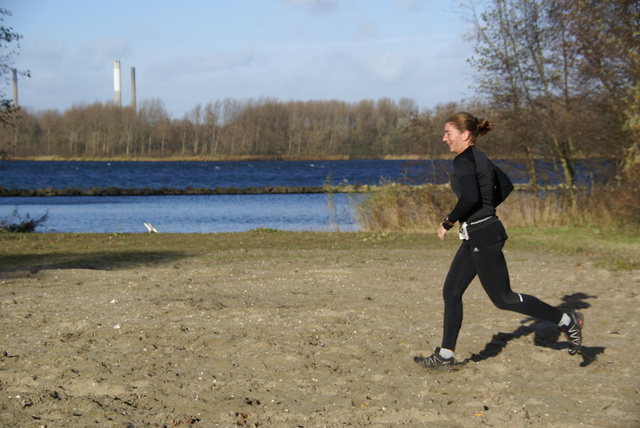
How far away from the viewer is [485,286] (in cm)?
586

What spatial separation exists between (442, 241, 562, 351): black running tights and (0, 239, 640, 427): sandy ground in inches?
18.8

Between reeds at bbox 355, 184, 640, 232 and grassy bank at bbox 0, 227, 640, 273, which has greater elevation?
reeds at bbox 355, 184, 640, 232

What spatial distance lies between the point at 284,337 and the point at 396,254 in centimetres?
741

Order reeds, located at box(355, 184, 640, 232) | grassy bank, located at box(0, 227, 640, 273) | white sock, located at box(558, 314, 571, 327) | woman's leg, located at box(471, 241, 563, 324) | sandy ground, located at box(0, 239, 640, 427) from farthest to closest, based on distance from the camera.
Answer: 1. reeds, located at box(355, 184, 640, 232)
2. grassy bank, located at box(0, 227, 640, 273)
3. white sock, located at box(558, 314, 571, 327)
4. woman's leg, located at box(471, 241, 563, 324)
5. sandy ground, located at box(0, 239, 640, 427)

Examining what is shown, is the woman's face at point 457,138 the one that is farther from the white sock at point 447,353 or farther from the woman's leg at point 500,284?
the white sock at point 447,353

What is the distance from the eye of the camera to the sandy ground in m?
5.09

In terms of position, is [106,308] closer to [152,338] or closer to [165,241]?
[152,338]

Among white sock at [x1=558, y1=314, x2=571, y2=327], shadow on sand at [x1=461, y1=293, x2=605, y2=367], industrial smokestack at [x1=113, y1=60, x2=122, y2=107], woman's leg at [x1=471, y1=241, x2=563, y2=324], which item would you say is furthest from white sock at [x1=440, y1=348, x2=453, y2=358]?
industrial smokestack at [x1=113, y1=60, x2=122, y2=107]

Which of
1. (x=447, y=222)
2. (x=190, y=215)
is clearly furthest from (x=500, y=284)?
(x=190, y=215)

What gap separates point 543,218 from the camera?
19891mm

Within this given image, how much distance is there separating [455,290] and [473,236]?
52 centimetres

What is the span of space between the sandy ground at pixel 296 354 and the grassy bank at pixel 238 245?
254 centimetres

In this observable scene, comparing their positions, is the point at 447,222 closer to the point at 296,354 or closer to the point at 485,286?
the point at 485,286

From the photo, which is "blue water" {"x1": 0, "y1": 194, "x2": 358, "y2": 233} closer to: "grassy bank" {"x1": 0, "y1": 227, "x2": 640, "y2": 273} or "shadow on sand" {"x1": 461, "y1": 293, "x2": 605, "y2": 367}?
"grassy bank" {"x1": 0, "y1": 227, "x2": 640, "y2": 273}
